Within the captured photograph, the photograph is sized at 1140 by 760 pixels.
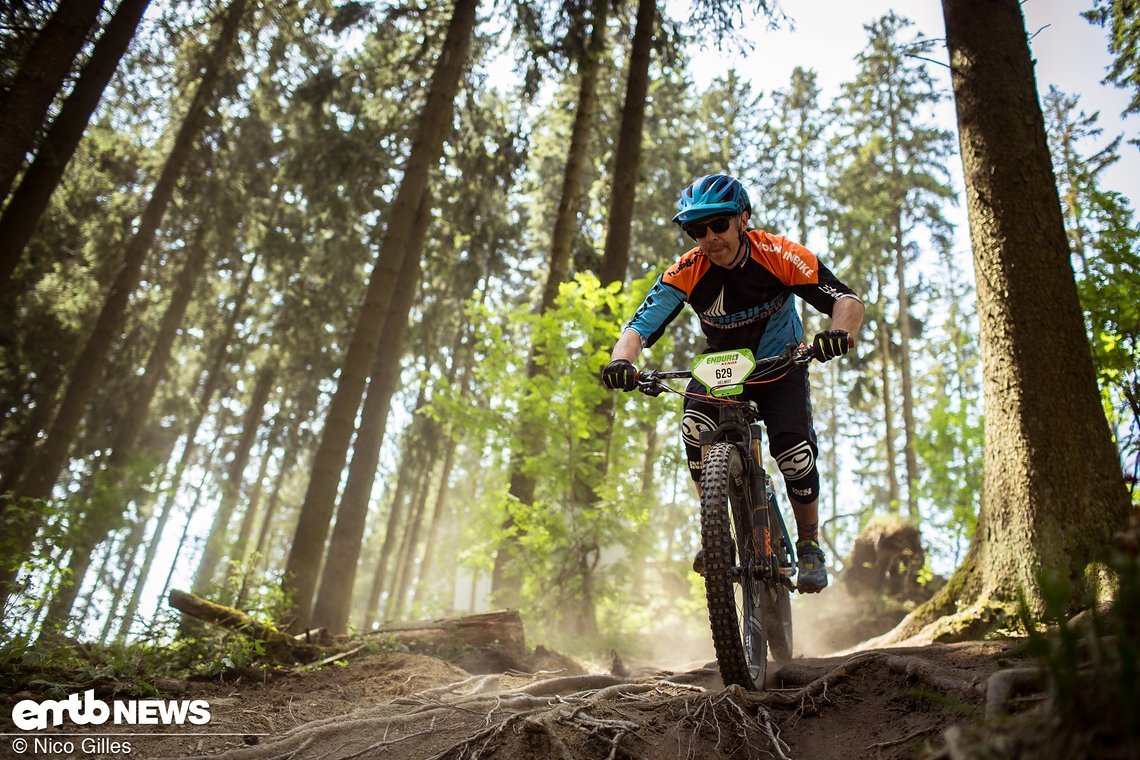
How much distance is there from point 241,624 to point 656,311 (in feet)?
12.6

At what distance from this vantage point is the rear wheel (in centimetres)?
312

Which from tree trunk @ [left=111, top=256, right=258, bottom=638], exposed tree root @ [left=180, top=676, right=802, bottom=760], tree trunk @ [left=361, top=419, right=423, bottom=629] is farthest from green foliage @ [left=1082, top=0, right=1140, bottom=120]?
tree trunk @ [left=111, top=256, right=258, bottom=638]

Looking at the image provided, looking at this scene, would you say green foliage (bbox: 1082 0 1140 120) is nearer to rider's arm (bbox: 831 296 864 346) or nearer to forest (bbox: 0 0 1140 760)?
forest (bbox: 0 0 1140 760)

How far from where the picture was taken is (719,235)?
3848 millimetres

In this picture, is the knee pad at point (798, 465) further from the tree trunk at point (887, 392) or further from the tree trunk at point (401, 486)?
the tree trunk at point (401, 486)

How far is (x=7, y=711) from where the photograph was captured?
119 inches

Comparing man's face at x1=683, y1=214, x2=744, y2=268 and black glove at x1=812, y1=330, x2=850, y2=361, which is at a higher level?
man's face at x1=683, y1=214, x2=744, y2=268

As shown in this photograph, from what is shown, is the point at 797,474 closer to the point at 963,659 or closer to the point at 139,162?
the point at 963,659

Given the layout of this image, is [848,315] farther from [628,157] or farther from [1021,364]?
[628,157]

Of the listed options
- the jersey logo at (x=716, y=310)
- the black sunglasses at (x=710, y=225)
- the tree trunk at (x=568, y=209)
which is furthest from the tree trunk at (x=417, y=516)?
the black sunglasses at (x=710, y=225)

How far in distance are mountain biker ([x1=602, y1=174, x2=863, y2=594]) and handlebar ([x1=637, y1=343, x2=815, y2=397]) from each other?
12cm

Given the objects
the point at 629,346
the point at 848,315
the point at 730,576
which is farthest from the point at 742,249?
the point at 730,576

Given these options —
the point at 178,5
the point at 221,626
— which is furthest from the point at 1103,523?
the point at 178,5

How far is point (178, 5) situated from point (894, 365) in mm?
20851
